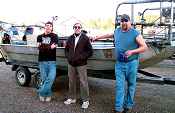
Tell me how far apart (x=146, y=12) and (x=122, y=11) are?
0.51 metres

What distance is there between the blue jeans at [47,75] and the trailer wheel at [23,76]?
1569 mm

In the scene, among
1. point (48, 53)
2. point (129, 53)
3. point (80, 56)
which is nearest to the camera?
point (129, 53)

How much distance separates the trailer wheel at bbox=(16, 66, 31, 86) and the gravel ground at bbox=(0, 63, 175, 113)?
0.14m

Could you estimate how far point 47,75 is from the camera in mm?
8352

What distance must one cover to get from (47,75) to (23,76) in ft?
5.81

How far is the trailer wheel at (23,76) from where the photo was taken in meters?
9.90

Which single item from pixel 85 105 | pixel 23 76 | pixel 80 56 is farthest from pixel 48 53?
pixel 23 76

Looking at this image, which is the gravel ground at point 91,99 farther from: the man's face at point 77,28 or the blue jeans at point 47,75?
the man's face at point 77,28

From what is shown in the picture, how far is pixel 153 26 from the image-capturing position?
25.5ft

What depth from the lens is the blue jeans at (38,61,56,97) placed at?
8.24 m

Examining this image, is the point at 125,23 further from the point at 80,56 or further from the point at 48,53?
the point at 48,53

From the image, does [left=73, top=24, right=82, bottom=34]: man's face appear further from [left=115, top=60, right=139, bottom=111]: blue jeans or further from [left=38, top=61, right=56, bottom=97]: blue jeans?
[left=115, top=60, right=139, bottom=111]: blue jeans

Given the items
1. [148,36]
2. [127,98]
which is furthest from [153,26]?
[127,98]

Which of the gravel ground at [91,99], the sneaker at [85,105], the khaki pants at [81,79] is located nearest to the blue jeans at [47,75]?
the gravel ground at [91,99]
